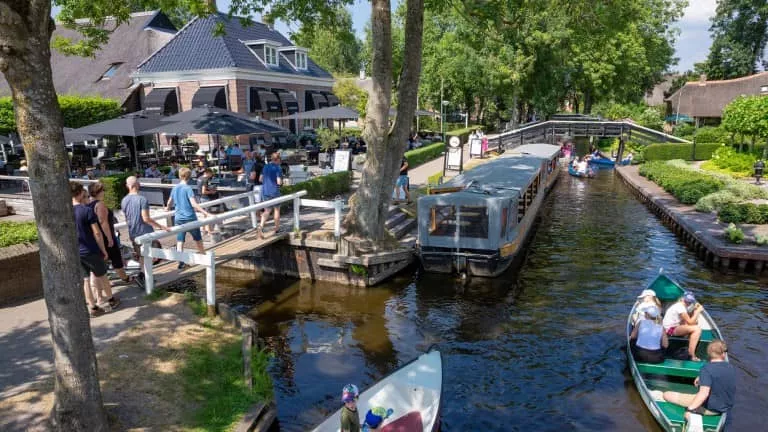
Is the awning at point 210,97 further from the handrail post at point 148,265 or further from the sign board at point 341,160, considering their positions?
the handrail post at point 148,265

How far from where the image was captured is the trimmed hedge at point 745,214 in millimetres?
18328

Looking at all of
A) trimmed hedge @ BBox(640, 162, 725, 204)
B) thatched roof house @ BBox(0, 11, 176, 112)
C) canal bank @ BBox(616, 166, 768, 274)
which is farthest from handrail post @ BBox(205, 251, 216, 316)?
thatched roof house @ BBox(0, 11, 176, 112)

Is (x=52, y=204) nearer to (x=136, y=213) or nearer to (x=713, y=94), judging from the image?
(x=136, y=213)

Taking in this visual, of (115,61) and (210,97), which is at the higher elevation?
(115,61)

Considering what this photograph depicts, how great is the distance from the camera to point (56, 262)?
5.42m

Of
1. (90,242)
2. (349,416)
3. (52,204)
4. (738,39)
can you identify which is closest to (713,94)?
(738,39)

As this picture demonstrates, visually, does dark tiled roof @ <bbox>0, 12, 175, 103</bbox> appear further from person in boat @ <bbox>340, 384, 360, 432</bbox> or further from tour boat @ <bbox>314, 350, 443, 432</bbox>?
person in boat @ <bbox>340, 384, 360, 432</bbox>

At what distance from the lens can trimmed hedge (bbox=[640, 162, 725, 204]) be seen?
2211 cm

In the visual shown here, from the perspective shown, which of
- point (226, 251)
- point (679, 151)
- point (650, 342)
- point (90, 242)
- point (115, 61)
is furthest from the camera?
point (115, 61)

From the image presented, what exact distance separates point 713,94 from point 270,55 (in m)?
42.8

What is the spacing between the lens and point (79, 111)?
97.3 ft

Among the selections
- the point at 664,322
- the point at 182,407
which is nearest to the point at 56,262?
the point at 182,407

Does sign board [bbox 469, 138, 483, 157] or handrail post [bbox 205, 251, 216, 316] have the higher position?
sign board [bbox 469, 138, 483, 157]

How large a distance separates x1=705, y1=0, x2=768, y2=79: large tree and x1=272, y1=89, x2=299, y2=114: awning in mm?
62259
